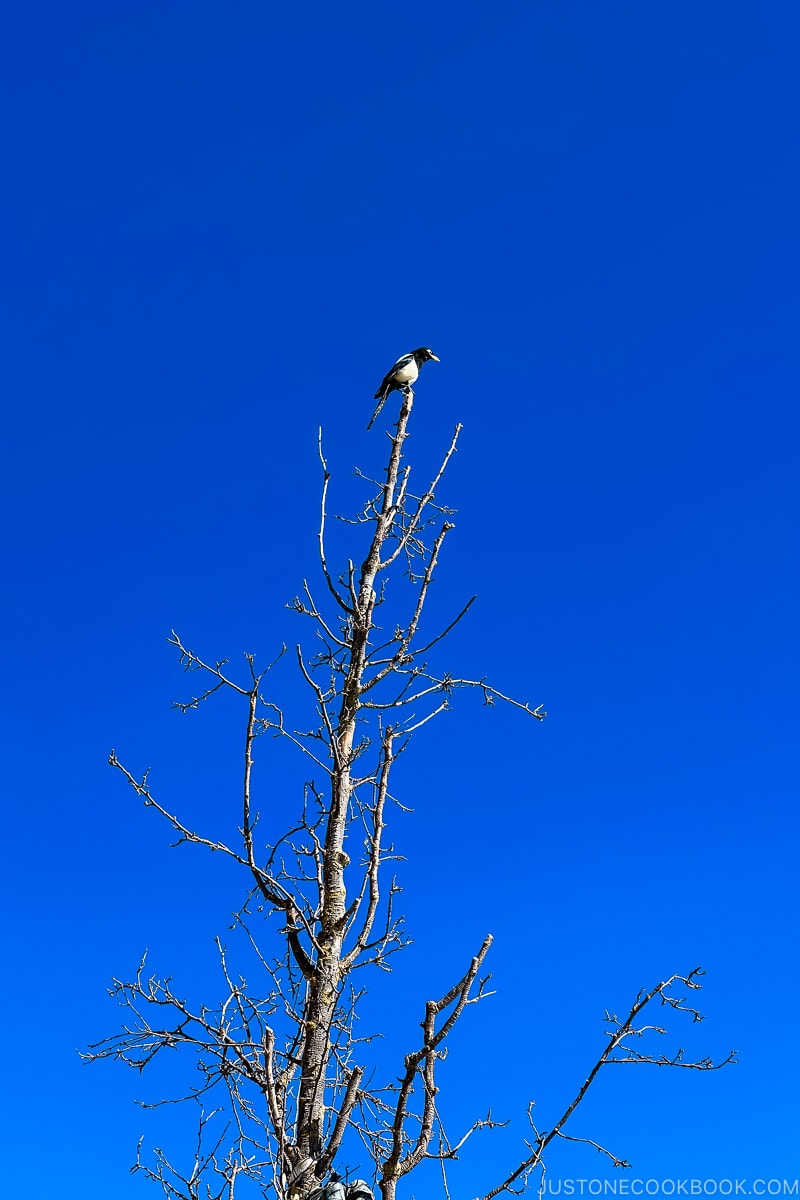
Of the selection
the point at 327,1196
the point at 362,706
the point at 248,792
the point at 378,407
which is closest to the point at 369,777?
the point at 362,706

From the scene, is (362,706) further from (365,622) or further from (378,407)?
(378,407)

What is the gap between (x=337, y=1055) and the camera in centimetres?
425

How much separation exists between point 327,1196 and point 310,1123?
483 mm

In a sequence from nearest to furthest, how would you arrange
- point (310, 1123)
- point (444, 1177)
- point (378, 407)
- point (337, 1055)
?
point (444, 1177)
point (310, 1123)
point (337, 1055)
point (378, 407)

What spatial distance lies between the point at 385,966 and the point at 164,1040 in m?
1.00

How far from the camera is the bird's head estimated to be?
6.17m

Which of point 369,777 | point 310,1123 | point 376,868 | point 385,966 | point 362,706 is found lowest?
point 310,1123

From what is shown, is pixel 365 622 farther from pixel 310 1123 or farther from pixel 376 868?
pixel 310 1123

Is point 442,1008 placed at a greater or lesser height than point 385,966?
lesser

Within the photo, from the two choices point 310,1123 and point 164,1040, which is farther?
point 164,1040

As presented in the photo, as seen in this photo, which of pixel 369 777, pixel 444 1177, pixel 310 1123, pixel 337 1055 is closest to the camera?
pixel 444 1177

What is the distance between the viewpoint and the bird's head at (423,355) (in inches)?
243

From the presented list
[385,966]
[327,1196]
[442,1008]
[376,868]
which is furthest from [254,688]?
[327,1196]

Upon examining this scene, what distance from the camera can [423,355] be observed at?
6.23m
